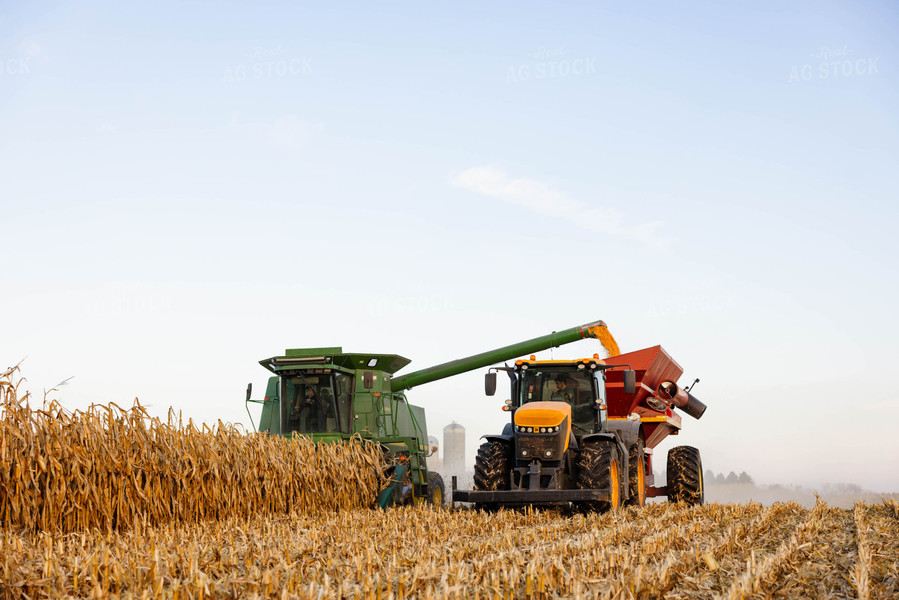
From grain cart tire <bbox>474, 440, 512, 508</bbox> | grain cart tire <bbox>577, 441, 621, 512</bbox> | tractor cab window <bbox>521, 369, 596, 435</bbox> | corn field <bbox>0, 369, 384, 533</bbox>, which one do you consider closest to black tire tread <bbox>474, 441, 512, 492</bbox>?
grain cart tire <bbox>474, 440, 512, 508</bbox>

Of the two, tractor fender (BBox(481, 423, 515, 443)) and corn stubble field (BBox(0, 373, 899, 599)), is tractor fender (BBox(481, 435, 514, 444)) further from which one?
corn stubble field (BBox(0, 373, 899, 599))

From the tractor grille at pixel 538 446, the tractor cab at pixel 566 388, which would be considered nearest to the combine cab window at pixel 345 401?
the tractor cab at pixel 566 388

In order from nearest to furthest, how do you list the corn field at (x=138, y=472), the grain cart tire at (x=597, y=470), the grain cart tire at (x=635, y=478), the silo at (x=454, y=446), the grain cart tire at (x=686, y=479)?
the corn field at (x=138, y=472), the grain cart tire at (x=597, y=470), the grain cart tire at (x=635, y=478), the grain cart tire at (x=686, y=479), the silo at (x=454, y=446)

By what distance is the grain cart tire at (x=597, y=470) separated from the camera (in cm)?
1030

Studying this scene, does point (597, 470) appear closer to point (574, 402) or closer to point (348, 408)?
point (574, 402)

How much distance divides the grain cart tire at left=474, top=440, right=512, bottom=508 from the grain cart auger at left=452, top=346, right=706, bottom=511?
0.5 inches

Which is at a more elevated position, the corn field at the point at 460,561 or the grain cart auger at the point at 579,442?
the grain cart auger at the point at 579,442

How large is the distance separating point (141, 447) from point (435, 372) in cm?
861

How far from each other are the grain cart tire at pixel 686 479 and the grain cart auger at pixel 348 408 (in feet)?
13.3

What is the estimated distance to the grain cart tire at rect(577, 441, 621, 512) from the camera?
10297 millimetres

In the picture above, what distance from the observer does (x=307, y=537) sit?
287 inches

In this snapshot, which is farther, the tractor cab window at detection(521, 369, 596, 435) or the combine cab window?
the combine cab window

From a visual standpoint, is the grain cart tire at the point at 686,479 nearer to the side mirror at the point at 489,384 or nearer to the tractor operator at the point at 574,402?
the tractor operator at the point at 574,402

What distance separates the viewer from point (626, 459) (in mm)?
11477
